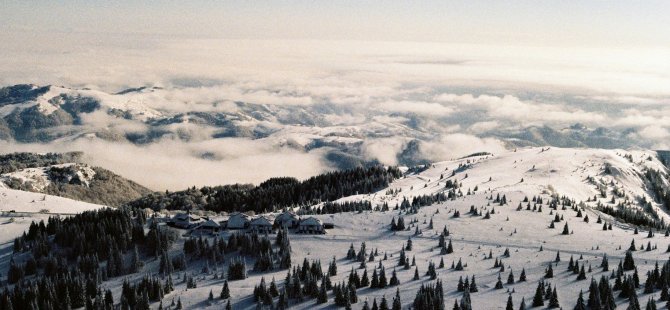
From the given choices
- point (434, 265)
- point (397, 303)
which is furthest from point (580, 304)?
point (434, 265)

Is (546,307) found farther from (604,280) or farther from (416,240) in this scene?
(416,240)

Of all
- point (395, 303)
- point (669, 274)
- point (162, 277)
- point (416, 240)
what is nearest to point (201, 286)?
point (162, 277)

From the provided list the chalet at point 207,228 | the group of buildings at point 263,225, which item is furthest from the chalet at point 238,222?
the chalet at point 207,228

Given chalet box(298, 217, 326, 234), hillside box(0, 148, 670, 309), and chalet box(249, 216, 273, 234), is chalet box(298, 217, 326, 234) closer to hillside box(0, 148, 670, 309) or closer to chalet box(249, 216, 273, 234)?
hillside box(0, 148, 670, 309)

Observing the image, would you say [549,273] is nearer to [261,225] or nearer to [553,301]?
[553,301]

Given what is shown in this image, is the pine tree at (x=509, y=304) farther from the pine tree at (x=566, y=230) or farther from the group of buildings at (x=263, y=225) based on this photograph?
the group of buildings at (x=263, y=225)

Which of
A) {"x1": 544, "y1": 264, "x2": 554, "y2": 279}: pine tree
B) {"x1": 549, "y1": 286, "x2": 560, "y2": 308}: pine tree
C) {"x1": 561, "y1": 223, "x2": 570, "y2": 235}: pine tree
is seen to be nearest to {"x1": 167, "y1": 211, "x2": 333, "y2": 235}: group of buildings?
{"x1": 561, "y1": 223, "x2": 570, "y2": 235}: pine tree
